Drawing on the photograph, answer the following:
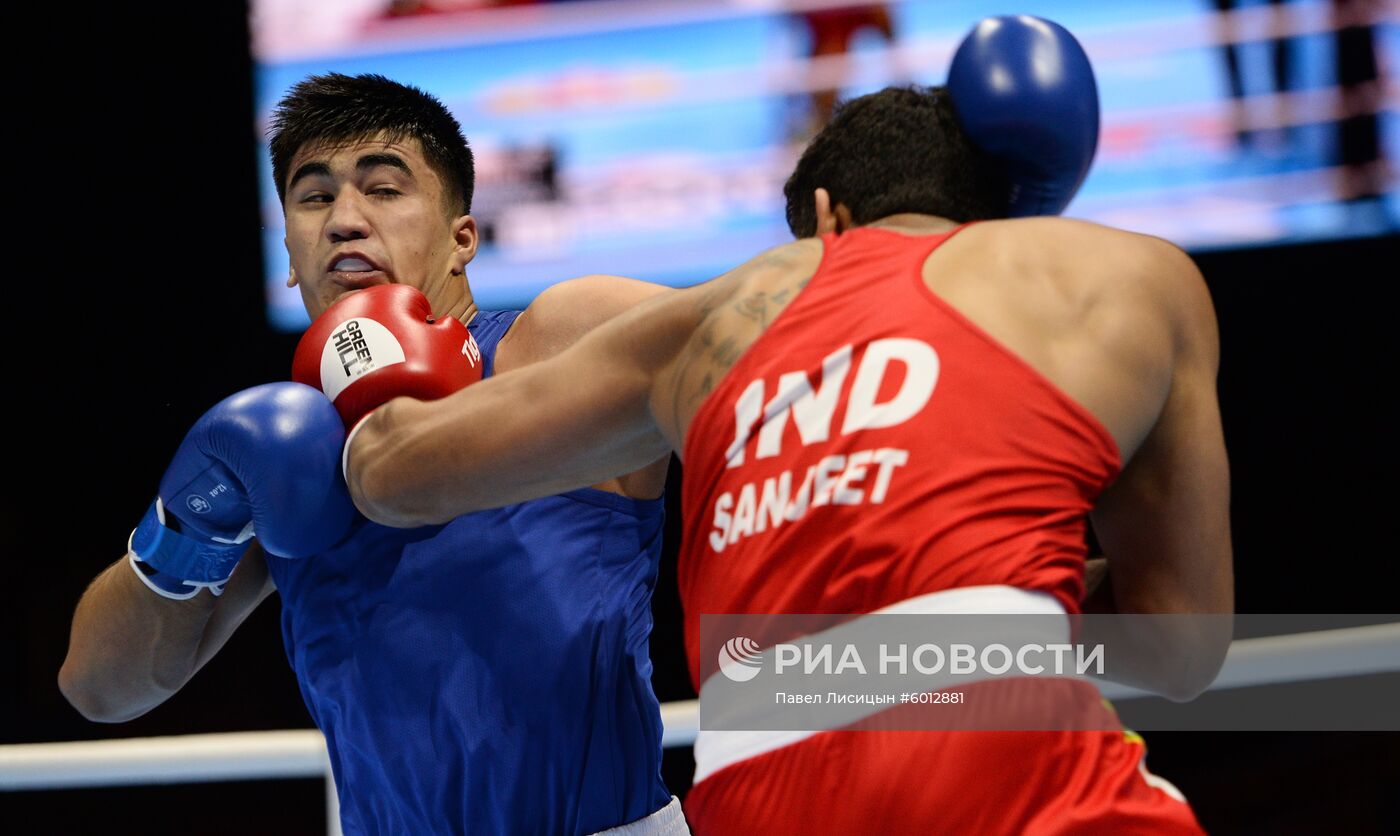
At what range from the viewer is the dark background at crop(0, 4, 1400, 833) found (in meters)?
4.39

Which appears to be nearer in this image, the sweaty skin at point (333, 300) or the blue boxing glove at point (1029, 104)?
the blue boxing glove at point (1029, 104)

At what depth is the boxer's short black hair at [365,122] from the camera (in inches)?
83.5

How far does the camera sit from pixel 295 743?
2240mm

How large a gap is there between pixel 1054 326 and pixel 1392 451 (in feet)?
13.4

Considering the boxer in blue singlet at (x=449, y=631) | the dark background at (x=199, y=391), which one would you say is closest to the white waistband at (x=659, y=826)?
the boxer in blue singlet at (x=449, y=631)

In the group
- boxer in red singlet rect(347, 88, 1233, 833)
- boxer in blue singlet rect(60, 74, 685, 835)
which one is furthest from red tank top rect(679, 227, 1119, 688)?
boxer in blue singlet rect(60, 74, 685, 835)

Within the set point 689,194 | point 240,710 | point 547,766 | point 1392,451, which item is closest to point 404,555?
point 547,766

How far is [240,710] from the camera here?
4.90 m

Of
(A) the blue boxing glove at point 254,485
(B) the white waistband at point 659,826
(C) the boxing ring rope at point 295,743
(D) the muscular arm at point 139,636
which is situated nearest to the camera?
(A) the blue boxing glove at point 254,485

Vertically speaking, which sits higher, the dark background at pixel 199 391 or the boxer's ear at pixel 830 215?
the boxer's ear at pixel 830 215

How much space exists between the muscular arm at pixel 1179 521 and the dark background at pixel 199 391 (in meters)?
2.94

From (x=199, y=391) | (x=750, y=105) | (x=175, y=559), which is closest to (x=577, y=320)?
(x=175, y=559)

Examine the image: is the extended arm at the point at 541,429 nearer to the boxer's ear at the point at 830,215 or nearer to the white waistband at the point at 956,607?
the boxer's ear at the point at 830,215

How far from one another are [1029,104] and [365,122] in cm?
108
